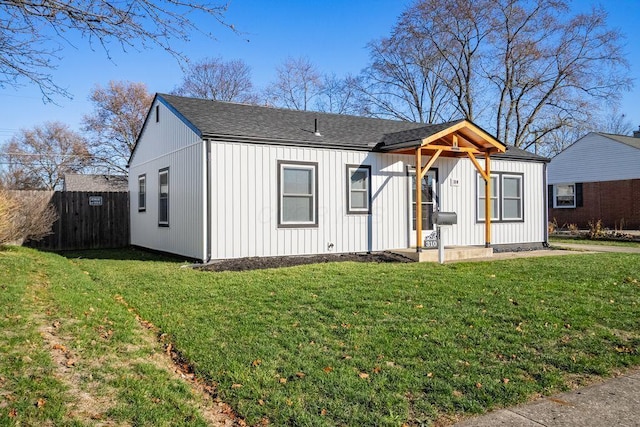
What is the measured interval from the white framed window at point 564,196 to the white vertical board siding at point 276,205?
1897cm

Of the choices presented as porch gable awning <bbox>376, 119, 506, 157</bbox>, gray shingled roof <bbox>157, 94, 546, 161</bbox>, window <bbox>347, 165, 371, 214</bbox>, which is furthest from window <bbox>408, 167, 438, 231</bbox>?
window <bbox>347, 165, 371, 214</bbox>

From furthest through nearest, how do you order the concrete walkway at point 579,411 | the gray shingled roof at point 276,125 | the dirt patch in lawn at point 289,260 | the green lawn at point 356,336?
the gray shingled roof at point 276,125 → the dirt patch in lawn at point 289,260 → the green lawn at point 356,336 → the concrete walkway at point 579,411

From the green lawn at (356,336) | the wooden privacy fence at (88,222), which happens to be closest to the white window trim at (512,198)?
the green lawn at (356,336)

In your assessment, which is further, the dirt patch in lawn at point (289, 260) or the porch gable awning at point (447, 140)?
the porch gable awning at point (447, 140)

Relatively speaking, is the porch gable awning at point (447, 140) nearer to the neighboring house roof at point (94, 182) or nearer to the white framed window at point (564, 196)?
the white framed window at point (564, 196)

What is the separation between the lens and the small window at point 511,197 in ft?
48.6

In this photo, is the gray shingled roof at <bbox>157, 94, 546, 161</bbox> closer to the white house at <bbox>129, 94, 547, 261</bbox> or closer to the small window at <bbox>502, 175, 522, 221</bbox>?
the white house at <bbox>129, 94, 547, 261</bbox>

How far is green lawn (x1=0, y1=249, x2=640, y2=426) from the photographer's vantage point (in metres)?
3.68

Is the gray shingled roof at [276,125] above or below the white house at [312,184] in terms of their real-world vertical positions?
above

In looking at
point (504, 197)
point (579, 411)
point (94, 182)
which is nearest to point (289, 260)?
point (504, 197)

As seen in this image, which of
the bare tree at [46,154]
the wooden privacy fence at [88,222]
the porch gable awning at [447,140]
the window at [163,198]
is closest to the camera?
the porch gable awning at [447,140]

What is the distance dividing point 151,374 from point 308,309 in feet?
8.06

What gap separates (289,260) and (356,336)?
19.0 feet

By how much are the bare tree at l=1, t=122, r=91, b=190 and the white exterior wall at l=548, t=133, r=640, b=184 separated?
3153 cm
